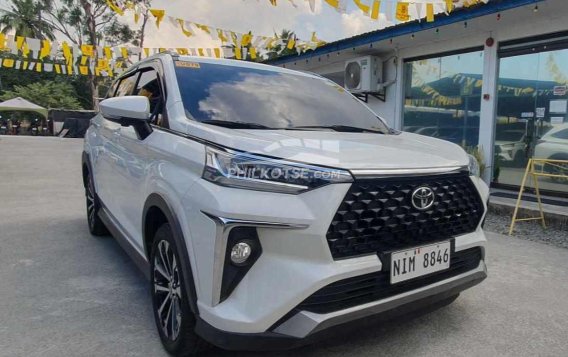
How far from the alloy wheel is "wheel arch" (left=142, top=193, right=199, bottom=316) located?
0.14 metres

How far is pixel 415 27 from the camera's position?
8.45 meters

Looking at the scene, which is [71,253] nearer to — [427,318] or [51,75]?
[427,318]

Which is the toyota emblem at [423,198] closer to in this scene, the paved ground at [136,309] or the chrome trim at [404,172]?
the chrome trim at [404,172]

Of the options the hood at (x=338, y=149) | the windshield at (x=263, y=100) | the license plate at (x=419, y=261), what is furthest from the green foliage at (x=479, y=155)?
the license plate at (x=419, y=261)

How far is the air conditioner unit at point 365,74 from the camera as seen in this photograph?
1045cm

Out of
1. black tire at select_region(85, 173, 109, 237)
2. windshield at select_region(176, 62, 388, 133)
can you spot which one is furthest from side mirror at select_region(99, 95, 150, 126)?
black tire at select_region(85, 173, 109, 237)

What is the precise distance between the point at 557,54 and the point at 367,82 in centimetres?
404

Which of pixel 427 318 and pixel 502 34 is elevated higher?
pixel 502 34

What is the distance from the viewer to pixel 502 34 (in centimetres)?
792

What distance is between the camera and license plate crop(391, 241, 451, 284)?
2186 millimetres

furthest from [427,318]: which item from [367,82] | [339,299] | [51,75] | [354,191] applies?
[51,75]

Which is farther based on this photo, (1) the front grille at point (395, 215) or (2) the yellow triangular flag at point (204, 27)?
(2) the yellow triangular flag at point (204, 27)

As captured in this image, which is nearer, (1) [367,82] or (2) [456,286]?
(2) [456,286]

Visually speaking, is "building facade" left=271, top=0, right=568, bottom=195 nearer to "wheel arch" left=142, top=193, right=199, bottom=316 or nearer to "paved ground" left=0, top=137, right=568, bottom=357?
"paved ground" left=0, top=137, right=568, bottom=357
